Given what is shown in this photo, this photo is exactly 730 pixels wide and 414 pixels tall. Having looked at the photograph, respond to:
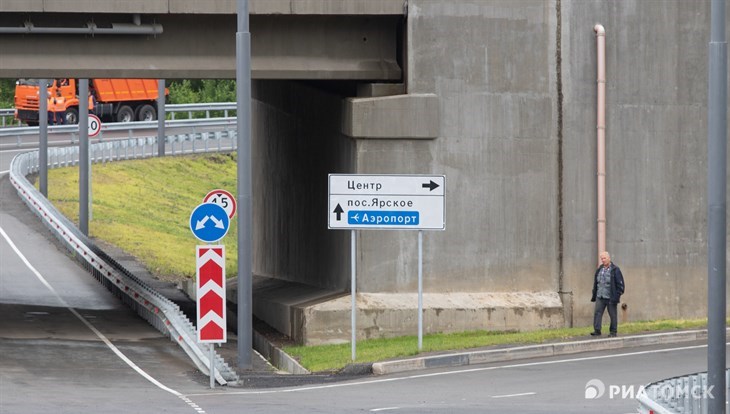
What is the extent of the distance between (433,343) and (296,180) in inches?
334

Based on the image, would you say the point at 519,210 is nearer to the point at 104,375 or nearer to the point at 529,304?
the point at 529,304

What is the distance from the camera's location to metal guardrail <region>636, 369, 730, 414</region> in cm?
1210

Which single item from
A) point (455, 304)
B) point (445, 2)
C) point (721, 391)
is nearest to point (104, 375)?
point (455, 304)

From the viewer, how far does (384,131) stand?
24672mm

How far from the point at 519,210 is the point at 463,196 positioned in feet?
3.15

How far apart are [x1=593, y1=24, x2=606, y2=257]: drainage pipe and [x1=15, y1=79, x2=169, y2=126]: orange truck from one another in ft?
136

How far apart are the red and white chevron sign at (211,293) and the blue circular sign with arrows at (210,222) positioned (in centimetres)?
92

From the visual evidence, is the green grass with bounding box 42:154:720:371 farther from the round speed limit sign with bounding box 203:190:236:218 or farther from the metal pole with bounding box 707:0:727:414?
the metal pole with bounding box 707:0:727:414

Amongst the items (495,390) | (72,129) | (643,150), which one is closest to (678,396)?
(495,390)

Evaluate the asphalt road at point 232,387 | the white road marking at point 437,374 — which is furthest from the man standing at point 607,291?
the white road marking at point 437,374

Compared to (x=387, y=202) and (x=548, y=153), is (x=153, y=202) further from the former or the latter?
Answer: (x=387, y=202)

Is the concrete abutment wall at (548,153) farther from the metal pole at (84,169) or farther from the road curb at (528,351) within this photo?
the metal pole at (84,169)

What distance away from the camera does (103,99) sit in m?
66.9

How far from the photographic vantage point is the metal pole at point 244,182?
858 inches
